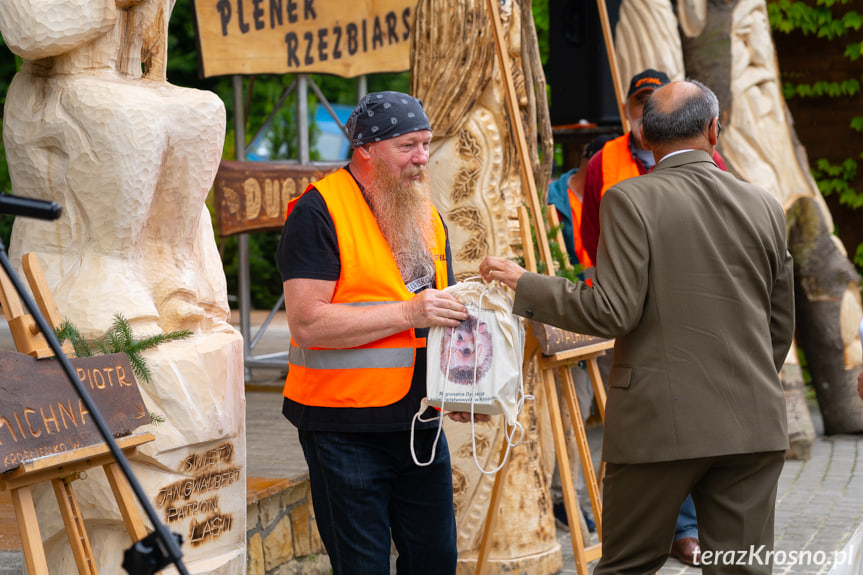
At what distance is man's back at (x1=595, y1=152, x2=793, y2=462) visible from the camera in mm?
2721

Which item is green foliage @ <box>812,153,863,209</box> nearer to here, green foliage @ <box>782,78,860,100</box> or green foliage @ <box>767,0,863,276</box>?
green foliage @ <box>767,0,863,276</box>

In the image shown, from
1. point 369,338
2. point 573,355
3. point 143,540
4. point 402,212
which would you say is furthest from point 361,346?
point 573,355

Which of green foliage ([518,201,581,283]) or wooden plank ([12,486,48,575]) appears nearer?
wooden plank ([12,486,48,575])

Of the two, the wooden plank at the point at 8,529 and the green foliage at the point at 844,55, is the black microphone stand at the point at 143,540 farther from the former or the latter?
the green foliage at the point at 844,55

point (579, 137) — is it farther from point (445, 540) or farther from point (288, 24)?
point (445, 540)

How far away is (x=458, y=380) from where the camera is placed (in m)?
2.75

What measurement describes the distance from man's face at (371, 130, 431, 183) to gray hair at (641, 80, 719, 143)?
65 centimetres

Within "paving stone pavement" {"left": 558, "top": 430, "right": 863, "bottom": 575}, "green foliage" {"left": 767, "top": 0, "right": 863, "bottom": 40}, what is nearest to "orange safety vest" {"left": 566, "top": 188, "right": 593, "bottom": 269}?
"paving stone pavement" {"left": 558, "top": 430, "right": 863, "bottom": 575}

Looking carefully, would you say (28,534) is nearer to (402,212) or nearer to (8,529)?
(402,212)

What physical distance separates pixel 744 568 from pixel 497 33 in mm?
1998

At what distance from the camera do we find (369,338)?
2691mm

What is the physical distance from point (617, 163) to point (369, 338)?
89.4 inches

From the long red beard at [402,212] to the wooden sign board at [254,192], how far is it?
14.2 feet

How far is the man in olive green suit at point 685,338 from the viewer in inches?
107
